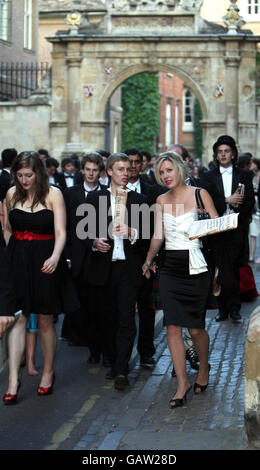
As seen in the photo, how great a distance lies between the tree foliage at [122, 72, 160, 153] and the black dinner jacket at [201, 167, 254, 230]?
34.4m

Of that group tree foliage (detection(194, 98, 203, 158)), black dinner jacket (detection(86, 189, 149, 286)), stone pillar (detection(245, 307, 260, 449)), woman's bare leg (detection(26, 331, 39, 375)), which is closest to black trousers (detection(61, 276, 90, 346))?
black dinner jacket (detection(86, 189, 149, 286))

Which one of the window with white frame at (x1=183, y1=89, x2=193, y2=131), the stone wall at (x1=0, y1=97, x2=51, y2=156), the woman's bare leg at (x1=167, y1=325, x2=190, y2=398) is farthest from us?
the window with white frame at (x1=183, y1=89, x2=193, y2=131)

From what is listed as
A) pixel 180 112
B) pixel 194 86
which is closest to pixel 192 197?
pixel 194 86

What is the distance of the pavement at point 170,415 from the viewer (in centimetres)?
547

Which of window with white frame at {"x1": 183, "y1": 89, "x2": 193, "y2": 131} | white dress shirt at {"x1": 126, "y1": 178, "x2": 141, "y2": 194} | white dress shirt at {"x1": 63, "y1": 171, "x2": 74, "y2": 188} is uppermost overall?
window with white frame at {"x1": 183, "y1": 89, "x2": 193, "y2": 131}

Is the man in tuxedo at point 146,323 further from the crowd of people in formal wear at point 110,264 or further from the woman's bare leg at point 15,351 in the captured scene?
the woman's bare leg at point 15,351

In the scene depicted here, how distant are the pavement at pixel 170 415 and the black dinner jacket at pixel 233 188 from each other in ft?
6.45

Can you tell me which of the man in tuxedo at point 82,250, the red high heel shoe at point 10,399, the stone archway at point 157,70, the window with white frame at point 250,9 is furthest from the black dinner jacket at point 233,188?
the window with white frame at point 250,9

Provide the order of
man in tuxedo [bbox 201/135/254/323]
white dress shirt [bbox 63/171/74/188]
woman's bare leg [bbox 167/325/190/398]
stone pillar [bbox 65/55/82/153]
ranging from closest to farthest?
woman's bare leg [bbox 167/325/190/398] < man in tuxedo [bbox 201/135/254/323] < white dress shirt [bbox 63/171/74/188] < stone pillar [bbox 65/55/82/153]

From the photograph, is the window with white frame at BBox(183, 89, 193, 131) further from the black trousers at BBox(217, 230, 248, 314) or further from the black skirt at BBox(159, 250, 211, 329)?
the black skirt at BBox(159, 250, 211, 329)

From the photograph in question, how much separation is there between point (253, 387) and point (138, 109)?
1567 inches

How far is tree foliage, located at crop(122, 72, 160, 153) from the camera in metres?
44.0

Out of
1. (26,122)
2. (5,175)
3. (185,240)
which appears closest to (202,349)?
(185,240)
